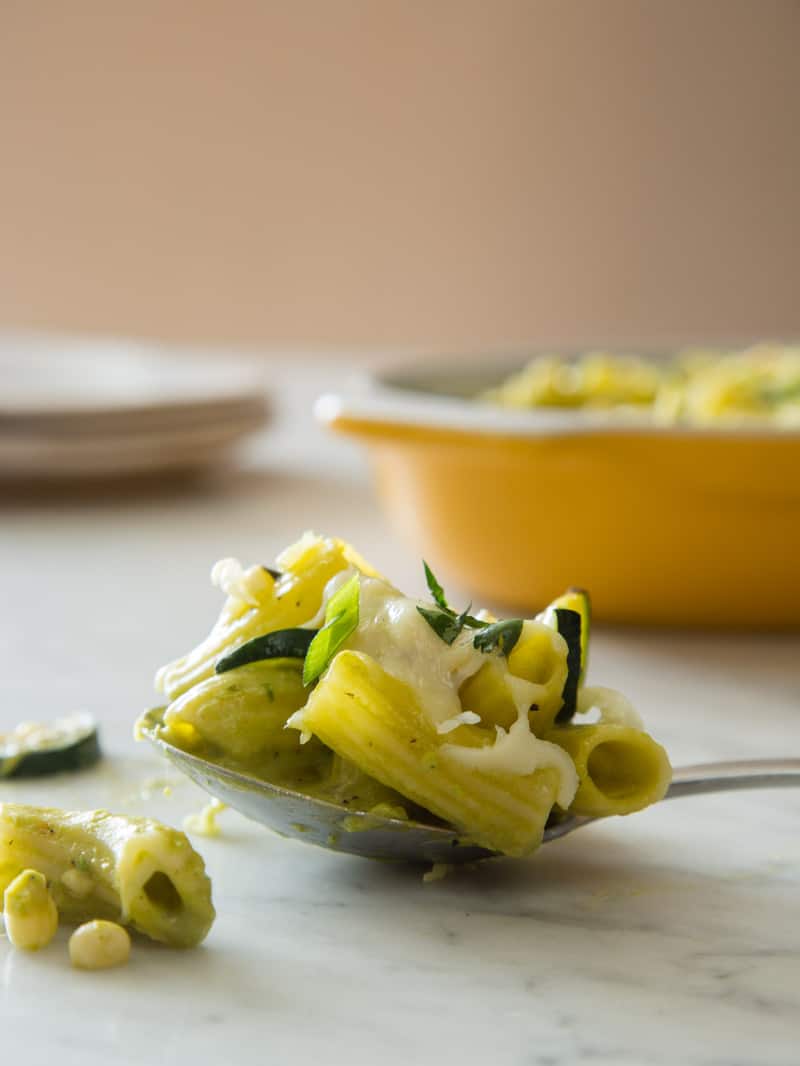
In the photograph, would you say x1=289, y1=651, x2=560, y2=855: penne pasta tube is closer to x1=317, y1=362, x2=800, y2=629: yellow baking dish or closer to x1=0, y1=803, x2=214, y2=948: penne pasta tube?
x1=0, y1=803, x2=214, y2=948: penne pasta tube

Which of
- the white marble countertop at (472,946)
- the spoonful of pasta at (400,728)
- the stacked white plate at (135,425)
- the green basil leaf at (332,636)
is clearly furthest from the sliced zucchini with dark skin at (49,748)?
the stacked white plate at (135,425)

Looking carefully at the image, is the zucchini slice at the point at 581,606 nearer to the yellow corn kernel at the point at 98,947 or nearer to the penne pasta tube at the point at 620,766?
the penne pasta tube at the point at 620,766

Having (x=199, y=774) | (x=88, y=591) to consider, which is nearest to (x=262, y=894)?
(x=199, y=774)

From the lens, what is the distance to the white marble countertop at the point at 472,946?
2.19 ft

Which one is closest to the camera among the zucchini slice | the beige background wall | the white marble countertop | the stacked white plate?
the white marble countertop

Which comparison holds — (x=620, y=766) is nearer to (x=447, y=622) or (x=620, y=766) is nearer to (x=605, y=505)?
(x=447, y=622)

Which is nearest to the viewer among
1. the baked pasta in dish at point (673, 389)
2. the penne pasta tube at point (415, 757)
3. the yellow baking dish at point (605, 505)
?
the penne pasta tube at point (415, 757)

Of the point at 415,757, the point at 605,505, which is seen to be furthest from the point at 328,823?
the point at 605,505

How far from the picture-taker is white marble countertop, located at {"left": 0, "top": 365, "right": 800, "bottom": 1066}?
67cm

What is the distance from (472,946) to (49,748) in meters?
0.40

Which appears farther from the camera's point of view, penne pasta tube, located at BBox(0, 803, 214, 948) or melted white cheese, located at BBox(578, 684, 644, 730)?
melted white cheese, located at BBox(578, 684, 644, 730)

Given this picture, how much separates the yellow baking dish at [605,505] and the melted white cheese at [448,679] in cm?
53

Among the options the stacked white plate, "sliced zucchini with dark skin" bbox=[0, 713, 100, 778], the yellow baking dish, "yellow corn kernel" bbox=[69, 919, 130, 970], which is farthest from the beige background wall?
"yellow corn kernel" bbox=[69, 919, 130, 970]

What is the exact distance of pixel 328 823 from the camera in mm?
813
